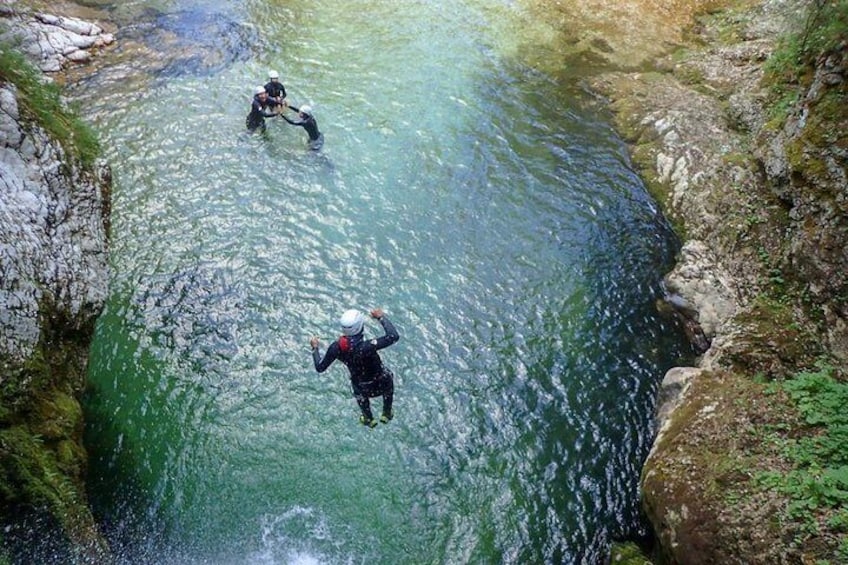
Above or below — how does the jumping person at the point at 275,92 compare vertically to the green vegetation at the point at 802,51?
below

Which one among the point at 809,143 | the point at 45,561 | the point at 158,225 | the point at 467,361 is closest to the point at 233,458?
the point at 45,561

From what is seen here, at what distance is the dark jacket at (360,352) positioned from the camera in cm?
875

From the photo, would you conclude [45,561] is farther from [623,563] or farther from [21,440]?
[623,563]

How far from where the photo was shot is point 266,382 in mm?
10891

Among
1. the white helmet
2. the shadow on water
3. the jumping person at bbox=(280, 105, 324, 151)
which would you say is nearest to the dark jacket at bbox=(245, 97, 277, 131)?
the jumping person at bbox=(280, 105, 324, 151)

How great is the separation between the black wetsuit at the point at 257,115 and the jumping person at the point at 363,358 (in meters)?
9.70

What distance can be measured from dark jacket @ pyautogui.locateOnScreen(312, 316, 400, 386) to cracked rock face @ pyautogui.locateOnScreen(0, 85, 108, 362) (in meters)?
5.07

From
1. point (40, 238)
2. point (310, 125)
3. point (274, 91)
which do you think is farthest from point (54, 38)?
point (40, 238)

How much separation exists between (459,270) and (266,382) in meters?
5.38

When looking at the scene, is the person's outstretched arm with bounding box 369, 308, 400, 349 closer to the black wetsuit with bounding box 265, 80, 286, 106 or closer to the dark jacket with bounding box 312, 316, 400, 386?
the dark jacket with bounding box 312, 316, 400, 386

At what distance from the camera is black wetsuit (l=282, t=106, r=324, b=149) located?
51.4 feet

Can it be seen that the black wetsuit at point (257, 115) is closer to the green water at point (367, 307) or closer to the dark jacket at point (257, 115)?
the dark jacket at point (257, 115)

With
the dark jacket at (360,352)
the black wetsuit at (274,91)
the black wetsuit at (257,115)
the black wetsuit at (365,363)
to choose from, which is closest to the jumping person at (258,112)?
the black wetsuit at (257,115)

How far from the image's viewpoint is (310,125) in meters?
15.7
